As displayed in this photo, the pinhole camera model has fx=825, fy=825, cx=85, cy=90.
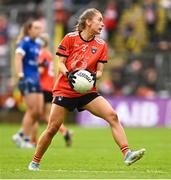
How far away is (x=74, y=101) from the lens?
1175cm

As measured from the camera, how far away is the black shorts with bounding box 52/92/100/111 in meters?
11.7

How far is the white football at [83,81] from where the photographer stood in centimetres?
1136

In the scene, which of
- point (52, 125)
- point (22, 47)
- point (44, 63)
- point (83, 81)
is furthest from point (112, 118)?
point (44, 63)

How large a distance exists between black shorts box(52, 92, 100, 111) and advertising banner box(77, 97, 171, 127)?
15681 mm

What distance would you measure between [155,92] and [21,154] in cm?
1315

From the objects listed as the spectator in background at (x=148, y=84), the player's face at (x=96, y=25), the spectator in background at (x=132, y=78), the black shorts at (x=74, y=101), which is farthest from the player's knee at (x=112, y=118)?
the spectator in background at (x=132, y=78)

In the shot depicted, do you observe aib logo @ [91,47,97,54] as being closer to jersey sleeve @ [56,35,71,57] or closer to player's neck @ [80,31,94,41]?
player's neck @ [80,31,94,41]

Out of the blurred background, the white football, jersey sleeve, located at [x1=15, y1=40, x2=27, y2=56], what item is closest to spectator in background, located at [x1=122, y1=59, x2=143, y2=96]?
the blurred background

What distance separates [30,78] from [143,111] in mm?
10345

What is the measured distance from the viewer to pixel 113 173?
11273mm

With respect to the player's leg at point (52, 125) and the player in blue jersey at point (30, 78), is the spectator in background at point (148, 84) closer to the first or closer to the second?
the player in blue jersey at point (30, 78)

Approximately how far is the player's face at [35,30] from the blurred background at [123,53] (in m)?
9.52

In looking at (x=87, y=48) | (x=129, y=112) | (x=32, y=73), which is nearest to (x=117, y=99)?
(x=129, y=112)

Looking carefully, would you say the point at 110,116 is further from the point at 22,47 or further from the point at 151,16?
the point at 151,16
